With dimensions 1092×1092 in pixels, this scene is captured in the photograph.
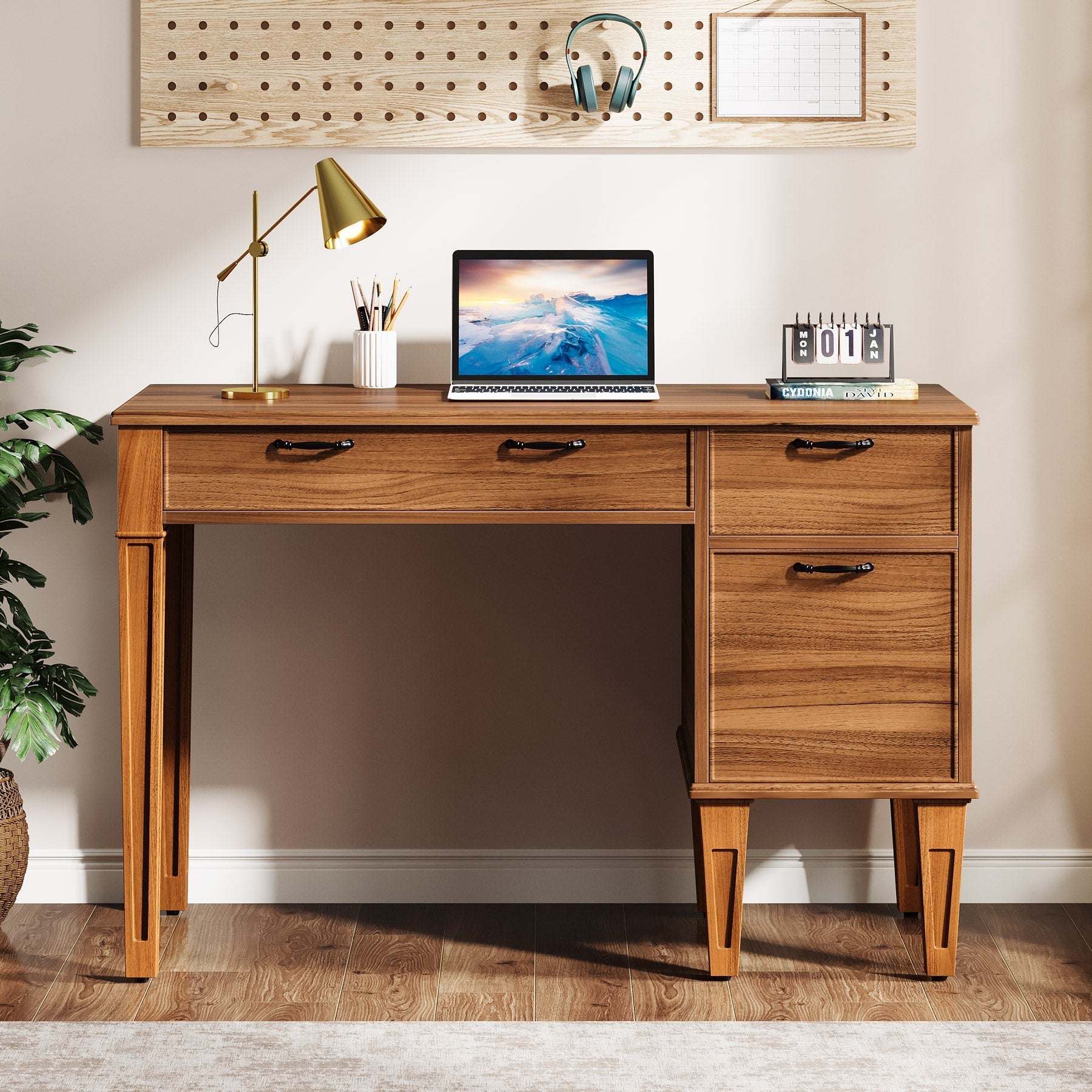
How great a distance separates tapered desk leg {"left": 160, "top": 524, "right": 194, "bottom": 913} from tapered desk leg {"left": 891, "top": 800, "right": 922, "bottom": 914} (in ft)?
4.71

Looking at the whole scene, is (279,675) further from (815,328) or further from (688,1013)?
(815,328)

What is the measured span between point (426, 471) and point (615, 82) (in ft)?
3.00

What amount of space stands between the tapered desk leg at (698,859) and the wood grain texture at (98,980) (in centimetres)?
103

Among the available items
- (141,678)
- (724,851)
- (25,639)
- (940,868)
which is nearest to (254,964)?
(141,678)

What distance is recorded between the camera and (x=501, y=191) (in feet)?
8.21

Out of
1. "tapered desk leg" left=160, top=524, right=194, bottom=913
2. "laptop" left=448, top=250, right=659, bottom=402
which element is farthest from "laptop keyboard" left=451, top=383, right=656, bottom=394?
"tapered desk leg" left=160, top=524, right=194, bottom=913

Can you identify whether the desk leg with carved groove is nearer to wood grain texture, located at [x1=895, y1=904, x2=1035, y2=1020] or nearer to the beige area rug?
the beige area rug

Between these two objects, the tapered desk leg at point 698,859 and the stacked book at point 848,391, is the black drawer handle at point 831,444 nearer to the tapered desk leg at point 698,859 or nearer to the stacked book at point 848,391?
the stacked book at point 848,391

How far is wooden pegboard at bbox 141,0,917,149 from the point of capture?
2.45m

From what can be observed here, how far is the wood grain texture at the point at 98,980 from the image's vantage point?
2.17 metres

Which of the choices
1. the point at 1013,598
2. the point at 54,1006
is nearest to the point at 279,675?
the point at 54,1006

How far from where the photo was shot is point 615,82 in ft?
8.02

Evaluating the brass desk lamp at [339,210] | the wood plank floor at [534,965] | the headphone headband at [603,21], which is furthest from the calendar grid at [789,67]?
the wood plank floor at [534,965]

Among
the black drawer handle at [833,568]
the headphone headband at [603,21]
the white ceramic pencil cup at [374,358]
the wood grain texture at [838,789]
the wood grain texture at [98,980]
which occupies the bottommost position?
the wood grain texture at [98,980]
